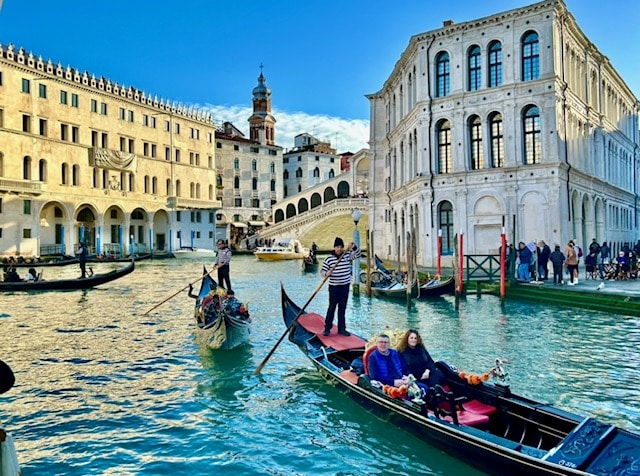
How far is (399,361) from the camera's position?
202 inches

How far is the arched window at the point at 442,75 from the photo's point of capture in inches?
797

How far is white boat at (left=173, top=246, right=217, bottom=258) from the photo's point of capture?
37.0 meters

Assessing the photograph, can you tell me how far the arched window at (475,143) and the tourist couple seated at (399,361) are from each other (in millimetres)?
15646

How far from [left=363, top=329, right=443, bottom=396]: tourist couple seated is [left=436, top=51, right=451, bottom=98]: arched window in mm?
16686

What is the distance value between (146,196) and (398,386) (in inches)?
1330

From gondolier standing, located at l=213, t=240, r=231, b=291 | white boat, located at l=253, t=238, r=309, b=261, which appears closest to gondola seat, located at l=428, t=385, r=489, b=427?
gondolier standing, located at l=213, t=240, r=231, b=291

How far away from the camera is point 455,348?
840cm

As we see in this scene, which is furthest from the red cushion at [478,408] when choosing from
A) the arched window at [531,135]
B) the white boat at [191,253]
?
the white boat at [191,253]

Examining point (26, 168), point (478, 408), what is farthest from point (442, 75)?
point (26, 168)

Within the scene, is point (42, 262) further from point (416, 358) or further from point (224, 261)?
point (416, 358)

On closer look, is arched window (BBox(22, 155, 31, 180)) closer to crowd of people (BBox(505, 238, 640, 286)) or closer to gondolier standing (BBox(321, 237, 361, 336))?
crowd of people (BBox(505, 238, 640, 286))

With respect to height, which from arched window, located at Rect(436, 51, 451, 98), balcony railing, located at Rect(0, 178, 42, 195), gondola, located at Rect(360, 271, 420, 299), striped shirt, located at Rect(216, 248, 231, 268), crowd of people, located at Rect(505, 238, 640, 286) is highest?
arched window, located at Rect(436, 51, 451, 98)

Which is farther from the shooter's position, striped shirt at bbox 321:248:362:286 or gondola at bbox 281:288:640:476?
striped shirt at bbox 321:248:362:286

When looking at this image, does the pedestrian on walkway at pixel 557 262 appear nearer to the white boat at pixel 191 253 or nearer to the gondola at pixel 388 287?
the gondola at pixel 388 287
